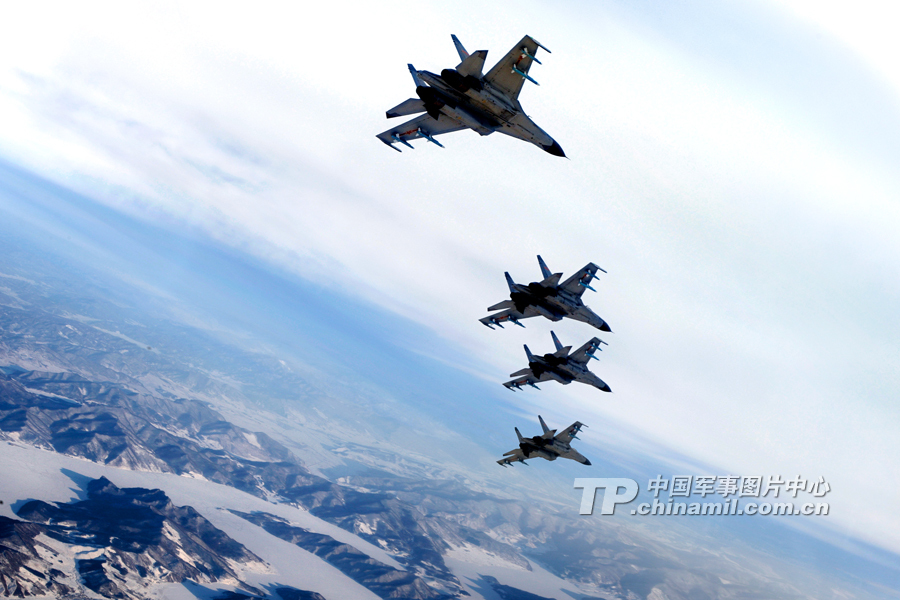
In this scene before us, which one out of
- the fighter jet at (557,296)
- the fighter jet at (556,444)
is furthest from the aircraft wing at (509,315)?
the fighter jet at (556,444)

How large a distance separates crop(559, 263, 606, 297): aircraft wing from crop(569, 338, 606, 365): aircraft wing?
951 cm

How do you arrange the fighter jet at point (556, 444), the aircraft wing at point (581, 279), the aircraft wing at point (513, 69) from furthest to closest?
1. the fighter jet at point (556, 444)
2. the aircraft wing at point (581, 279)
3. the aircraft wing at point (513, 69)

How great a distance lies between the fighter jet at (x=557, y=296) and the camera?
4559cm

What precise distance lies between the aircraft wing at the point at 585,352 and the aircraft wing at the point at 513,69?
31.6 metres

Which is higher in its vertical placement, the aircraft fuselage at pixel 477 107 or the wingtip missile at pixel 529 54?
the wingtip missile at pixel 529 54

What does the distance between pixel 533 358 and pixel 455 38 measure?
3604cm

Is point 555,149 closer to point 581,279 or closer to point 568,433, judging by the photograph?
point 581,279

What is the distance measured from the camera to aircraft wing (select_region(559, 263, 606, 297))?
45.5 metres

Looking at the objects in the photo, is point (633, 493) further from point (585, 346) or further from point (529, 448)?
point (585, 346)

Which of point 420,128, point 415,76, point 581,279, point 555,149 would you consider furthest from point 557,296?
point 415,76

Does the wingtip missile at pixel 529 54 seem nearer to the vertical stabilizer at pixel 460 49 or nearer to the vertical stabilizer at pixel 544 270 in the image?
the vertical stabilizer at pixel 460 49

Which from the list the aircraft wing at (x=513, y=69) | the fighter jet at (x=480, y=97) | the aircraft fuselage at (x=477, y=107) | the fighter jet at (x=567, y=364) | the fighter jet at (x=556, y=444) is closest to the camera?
the aircraft wing at (x=513, y=69)

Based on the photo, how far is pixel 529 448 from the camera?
62531 millimetres

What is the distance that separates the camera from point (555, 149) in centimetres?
3312
